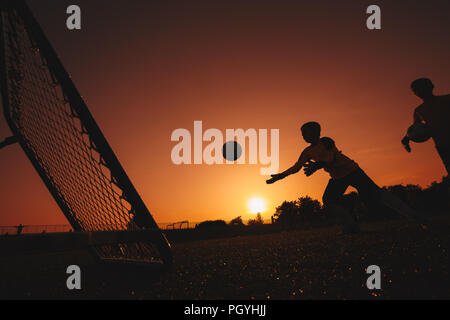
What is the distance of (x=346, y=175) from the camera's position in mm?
4977

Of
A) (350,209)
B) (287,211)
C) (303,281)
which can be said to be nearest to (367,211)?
(350,209)

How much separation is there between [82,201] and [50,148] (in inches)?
50.8

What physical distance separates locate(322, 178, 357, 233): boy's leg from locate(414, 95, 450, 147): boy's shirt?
5.91 ft

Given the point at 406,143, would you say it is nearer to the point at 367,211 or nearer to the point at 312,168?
the point at 312,168

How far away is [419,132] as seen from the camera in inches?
196

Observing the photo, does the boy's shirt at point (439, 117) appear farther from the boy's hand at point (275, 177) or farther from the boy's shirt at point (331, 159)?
the boy's hand at point (275, 177)

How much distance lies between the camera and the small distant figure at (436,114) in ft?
15.4

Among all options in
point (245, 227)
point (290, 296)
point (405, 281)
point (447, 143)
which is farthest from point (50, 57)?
point (245, 227)

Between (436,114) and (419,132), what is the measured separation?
407 millimetres

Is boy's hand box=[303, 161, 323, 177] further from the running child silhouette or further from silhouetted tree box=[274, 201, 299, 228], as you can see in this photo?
silhouetted tree box=[274, 201, 299, 228]

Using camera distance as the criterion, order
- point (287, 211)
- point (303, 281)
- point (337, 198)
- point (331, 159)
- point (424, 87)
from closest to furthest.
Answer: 1. point (303, 281)
2. point (424, 87)
3. point (331, 159)
4. point (337, 198)
5. point (287, 211)

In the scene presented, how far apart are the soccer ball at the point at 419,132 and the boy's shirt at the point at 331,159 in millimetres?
1230

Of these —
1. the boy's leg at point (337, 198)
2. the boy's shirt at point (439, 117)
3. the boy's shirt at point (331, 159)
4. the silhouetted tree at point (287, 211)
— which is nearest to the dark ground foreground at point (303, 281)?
the boy's leg at point (337, 198)
